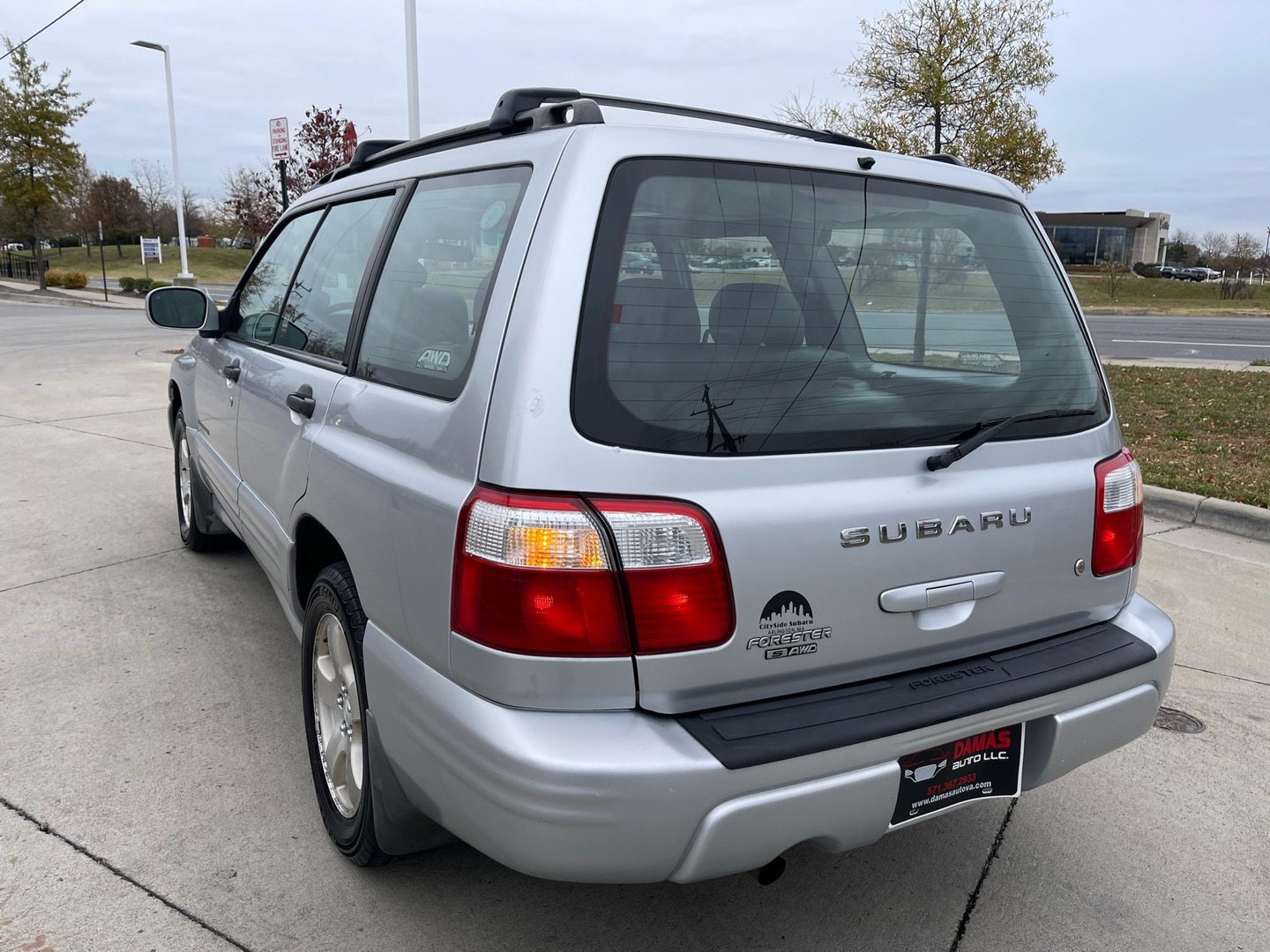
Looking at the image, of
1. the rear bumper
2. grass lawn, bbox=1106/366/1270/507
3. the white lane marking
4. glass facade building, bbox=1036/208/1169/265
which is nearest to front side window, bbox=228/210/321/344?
the rear bumper

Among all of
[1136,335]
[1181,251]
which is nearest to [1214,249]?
[1181,251]

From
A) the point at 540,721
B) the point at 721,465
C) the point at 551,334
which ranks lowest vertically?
the point at 540,721

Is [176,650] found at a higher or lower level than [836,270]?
lower

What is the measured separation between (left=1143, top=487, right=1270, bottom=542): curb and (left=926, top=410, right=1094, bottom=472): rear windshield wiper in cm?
435

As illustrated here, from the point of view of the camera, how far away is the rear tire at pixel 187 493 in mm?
4871

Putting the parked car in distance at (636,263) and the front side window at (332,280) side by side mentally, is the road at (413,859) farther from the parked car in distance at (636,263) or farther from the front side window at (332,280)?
the parked car in distance at (636,263)

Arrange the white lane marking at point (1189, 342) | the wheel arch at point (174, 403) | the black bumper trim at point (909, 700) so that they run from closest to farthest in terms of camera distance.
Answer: the black bumper trim at point (909, 700), the wheel arch at point (174, 403), the white lane marking at point (1189, 342)

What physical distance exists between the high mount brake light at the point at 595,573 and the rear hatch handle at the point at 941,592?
1.38 ft

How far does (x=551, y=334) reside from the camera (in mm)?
1906

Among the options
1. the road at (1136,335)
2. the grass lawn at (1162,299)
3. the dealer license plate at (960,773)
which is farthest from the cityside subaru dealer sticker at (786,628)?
the grass lawn at (1162,299)

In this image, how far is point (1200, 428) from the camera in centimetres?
849

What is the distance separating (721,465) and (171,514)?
5.09m

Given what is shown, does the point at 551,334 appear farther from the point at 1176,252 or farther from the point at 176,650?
the point at 1176,252

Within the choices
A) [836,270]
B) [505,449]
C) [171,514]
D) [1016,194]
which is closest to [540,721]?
[505,449]
